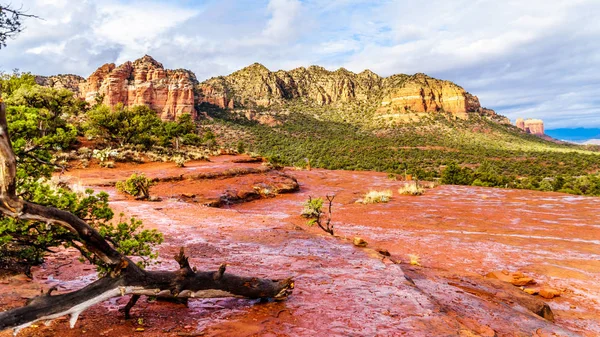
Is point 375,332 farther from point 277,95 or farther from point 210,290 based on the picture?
point 277,95

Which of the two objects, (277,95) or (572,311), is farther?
(277,95)

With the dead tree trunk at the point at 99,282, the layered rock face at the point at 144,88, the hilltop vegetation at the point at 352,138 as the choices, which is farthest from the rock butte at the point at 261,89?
the dead tree trunk at the point at 99,282

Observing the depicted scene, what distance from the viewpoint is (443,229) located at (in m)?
13.2

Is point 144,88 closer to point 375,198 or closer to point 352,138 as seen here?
point 352,138

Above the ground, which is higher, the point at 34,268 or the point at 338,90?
the point at 338,90

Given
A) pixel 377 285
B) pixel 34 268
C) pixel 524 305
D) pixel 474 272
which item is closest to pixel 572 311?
pixel 524 305

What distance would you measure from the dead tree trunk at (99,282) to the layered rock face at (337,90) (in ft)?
310

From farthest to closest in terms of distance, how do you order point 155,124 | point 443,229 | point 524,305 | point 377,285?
1. point 155,124
2. point 443,229
3. point 524,305
4. point 377,285

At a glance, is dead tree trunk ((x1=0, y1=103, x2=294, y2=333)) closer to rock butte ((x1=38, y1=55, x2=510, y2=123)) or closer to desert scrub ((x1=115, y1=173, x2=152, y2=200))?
desert scrub ((x1=115, y1=173, x2=152, y2=200))

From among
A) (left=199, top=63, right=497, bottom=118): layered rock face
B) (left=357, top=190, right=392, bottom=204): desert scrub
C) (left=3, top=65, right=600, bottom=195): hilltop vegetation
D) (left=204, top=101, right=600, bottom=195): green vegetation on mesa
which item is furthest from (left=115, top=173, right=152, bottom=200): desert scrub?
(left=199, top=63, right=497, bottom=118): layered rock face

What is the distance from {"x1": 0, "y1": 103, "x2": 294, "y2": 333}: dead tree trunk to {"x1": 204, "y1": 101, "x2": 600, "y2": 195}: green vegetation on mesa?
109ft

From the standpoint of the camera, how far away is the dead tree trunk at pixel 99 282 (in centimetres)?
280

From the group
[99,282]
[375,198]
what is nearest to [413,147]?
[375,198]

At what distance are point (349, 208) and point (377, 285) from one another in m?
12.5
